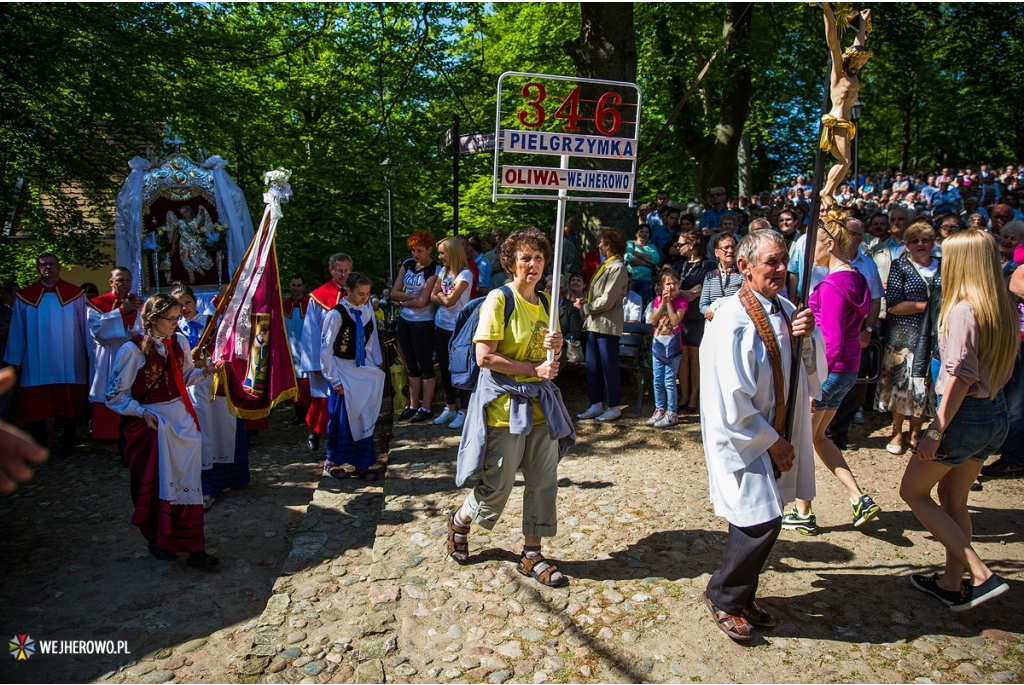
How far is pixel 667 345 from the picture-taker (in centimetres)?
777

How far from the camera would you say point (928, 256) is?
6.84 metres

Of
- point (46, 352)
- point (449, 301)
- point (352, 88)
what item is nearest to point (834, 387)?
point (449, 301)

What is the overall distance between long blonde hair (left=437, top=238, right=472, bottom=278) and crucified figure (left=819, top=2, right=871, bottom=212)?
4.43 m

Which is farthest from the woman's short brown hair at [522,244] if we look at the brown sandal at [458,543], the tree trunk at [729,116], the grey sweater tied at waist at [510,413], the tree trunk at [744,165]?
the tree trunk at [744,165]

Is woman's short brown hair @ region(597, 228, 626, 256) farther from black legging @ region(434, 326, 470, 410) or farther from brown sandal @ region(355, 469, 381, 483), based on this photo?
brown sandal @ region(355, 469, 381, 483)

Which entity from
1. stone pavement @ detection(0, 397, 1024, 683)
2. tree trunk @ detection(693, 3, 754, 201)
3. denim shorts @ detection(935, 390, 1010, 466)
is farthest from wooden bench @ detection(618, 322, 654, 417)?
tree trunk @ detection(693, 3, 754, 201)

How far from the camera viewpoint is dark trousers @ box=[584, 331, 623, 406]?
812 cm

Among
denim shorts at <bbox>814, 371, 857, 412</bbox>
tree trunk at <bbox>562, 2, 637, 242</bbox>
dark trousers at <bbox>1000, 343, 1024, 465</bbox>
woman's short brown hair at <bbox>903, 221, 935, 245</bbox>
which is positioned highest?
tree trunk at <bbox>562, 2, 637, 242</bbox>

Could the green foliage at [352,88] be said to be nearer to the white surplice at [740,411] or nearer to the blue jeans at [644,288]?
the blue jeans at [644,288]

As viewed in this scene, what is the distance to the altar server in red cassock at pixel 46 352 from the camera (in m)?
8.61

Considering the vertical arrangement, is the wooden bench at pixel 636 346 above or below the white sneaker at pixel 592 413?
above

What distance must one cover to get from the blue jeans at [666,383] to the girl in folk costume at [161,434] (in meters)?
4.48

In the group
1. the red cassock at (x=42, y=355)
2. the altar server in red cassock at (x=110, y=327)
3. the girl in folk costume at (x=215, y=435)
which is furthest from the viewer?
the red cassock at (x=42, y=355)

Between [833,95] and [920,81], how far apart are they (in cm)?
2425
